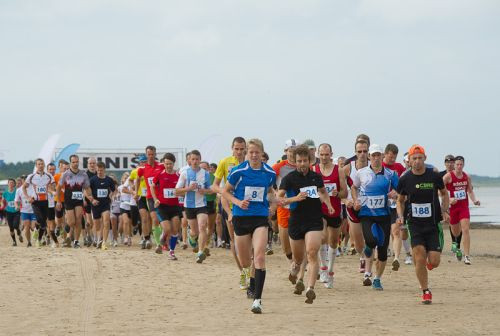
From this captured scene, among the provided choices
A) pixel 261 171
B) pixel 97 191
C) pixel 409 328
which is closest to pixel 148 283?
pixel 261 171

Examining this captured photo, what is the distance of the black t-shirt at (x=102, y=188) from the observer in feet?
68.9

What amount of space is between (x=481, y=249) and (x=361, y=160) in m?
13.4

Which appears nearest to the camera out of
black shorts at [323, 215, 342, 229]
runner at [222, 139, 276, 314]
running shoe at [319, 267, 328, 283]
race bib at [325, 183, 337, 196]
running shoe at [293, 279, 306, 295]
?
runner at [222, 139, 276, 314]

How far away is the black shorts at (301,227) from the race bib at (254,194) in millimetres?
576

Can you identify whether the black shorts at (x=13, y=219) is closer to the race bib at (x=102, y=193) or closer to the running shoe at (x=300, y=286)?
the race bib at (x=102, y=193)

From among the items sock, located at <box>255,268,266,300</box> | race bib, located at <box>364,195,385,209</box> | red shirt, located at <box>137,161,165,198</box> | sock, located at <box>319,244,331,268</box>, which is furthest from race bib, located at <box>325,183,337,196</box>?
red shirt, located at <box>137,161,165,198</box>

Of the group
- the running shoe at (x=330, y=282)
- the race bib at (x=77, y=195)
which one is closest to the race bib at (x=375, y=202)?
the running shoe at (x=330, y=282)

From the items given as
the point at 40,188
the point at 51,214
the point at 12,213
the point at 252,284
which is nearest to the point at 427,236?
the point at 252,284

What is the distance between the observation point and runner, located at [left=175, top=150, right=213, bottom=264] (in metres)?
16.5

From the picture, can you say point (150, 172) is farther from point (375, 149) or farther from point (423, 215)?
point (423, 215)

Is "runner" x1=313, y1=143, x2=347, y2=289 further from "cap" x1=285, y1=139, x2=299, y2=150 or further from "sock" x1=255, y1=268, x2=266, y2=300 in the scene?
"sock" x1=255, y1=268, x2=266, y2=300

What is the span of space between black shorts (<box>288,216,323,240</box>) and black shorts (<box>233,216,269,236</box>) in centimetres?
47

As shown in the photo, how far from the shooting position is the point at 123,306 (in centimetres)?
1110

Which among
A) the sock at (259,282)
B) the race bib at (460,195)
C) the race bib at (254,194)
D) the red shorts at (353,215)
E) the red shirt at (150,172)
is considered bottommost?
the sock at (259,282)
